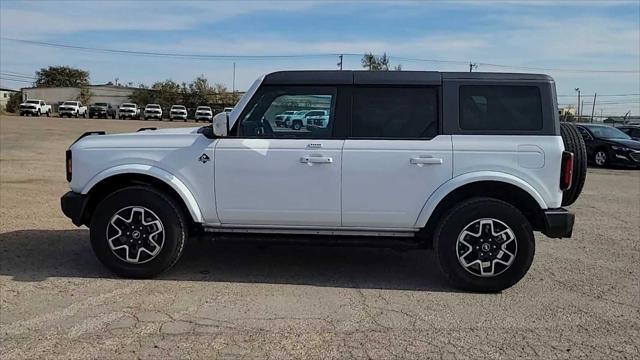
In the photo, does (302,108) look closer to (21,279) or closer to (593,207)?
(21,279)

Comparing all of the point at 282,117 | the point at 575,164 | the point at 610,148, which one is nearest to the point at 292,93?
the point at 282,117

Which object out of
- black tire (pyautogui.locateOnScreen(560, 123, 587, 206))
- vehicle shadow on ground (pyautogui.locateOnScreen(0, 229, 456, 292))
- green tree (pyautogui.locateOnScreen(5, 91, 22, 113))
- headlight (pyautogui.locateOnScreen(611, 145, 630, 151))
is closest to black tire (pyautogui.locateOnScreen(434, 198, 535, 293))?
vehicle shadow on ground (pyautogui.locateOnScreen(0, 229, 456, 292))

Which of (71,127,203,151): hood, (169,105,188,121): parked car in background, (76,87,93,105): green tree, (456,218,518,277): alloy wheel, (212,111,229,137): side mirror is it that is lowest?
(456,218,518,277): alloy wheel

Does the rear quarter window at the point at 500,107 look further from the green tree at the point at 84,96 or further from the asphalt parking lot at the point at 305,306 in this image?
the green tree at the point at 84,96

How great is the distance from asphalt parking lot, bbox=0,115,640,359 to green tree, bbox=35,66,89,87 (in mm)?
115415

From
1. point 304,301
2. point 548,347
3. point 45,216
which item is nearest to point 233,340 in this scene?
point 304,301

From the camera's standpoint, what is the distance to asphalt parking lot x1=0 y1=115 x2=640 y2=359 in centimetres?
426

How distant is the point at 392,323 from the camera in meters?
4.73

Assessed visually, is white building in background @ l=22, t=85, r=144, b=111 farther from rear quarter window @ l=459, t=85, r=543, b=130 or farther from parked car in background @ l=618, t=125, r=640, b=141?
rear quarter window @ l=459, t=85, r=543, b=130

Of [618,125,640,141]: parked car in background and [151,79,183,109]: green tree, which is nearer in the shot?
[618,125,640,141]: parked car in background

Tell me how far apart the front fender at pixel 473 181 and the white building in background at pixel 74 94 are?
92.2 metres

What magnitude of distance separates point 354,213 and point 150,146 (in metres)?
2.00

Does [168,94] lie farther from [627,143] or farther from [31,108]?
[627,143]

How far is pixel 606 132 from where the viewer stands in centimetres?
2084
